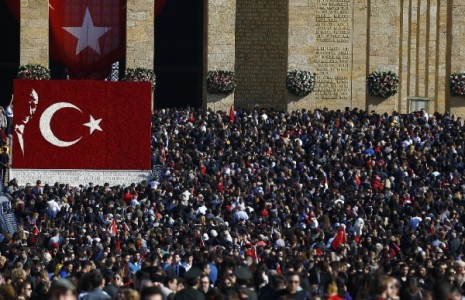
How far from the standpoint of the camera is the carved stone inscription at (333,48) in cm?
5888

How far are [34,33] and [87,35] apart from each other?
87.5 inches

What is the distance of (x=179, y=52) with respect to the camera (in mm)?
62719

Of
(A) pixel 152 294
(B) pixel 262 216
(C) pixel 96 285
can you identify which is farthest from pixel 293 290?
(B) pixel 262 216

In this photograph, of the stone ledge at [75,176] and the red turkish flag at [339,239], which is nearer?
the red turkish flag at [339,239]

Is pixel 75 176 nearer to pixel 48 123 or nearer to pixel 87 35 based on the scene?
pixel 48 123

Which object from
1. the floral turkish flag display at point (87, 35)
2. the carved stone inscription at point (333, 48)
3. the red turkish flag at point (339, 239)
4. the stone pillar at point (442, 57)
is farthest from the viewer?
the stone pillar at point (442, 57)

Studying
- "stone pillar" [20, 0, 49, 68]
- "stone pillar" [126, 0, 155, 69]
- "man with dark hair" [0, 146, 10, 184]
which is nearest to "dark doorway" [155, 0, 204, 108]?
"stone pillar" [126, 0, 155, 69]

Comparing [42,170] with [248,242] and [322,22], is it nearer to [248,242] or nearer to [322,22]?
[248,242]

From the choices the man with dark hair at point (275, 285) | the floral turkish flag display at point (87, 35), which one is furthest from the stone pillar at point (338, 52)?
the man with dark hair at point (275, 285)

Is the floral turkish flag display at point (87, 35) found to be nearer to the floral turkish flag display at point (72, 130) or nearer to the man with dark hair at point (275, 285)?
the floral turkish flag display at point (72, 130)

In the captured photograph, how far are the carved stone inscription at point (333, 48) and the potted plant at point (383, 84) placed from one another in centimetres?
147

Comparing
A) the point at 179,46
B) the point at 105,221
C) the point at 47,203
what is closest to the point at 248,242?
the point at 105,221

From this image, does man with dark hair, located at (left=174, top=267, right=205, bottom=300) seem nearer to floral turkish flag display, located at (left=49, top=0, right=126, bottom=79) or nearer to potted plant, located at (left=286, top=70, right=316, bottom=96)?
floral turkish flag display, located at (left=49, top=0, right=126, bottom=79)

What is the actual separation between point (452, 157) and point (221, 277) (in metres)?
25.1
